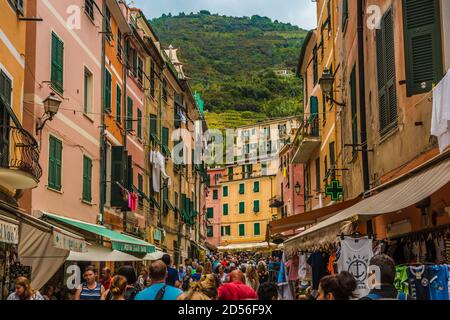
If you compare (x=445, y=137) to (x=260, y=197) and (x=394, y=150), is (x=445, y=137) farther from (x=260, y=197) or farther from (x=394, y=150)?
(x=260, y=197)

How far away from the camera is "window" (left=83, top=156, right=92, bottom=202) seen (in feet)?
72.8

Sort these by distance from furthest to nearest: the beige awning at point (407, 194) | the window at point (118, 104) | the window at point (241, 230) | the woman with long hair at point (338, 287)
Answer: the window at point (241, 230) < the window at point (118, 104) < the beige awning at point (407, 194) < the woman with long hair at point (338, 287)

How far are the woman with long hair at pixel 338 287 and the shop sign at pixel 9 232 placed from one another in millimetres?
6441

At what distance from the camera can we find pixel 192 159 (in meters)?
50.8

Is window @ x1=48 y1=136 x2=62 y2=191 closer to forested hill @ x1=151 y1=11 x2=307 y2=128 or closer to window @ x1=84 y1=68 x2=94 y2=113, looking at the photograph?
window @ x1=84 y1=68 x2=94 y2=113

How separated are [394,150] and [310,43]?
1941 centimetres

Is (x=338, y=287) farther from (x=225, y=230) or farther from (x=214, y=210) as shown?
(x=214, y=210)

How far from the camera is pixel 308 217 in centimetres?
1933

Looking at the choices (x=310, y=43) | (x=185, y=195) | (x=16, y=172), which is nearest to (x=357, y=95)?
(x=16, y=172)

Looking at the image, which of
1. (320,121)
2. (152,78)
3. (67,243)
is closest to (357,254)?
(67,243)

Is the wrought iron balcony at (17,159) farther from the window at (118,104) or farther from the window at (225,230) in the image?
the window at (225,230)

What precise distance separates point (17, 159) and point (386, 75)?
7.69m

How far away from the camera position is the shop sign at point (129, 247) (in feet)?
59.9

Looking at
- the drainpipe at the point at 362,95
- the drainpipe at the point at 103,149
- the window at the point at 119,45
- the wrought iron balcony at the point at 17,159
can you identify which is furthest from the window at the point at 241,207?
the wrought iron balcony at the point at 17,159
